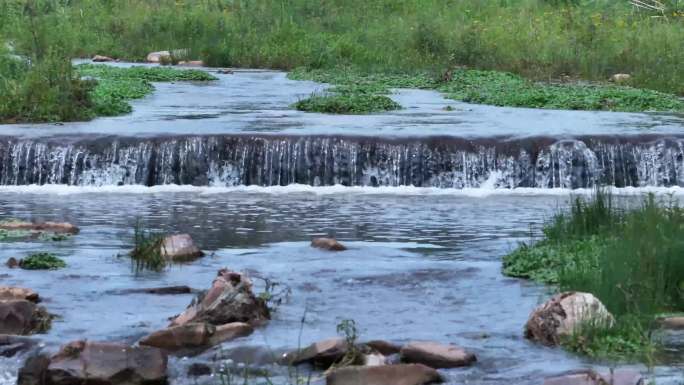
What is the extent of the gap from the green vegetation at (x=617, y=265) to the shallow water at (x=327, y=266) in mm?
246

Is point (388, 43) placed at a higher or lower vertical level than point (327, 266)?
higher

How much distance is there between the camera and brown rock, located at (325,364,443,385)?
7.76 m

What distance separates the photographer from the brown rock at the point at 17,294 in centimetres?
995

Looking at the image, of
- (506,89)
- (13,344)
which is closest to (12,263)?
(13,344)

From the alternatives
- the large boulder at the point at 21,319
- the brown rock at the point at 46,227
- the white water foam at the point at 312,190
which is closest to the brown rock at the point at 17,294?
the large boulder at the point at 21,319

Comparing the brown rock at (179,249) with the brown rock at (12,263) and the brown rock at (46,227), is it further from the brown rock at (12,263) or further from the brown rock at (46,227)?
the brown rock at (46,227)

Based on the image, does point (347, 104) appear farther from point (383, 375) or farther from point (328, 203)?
point (383, 375)

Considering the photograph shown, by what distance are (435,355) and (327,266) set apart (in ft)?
11.5

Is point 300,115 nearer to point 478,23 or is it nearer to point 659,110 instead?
point 659,110

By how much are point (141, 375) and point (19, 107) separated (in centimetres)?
1314

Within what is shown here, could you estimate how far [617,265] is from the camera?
9703mm

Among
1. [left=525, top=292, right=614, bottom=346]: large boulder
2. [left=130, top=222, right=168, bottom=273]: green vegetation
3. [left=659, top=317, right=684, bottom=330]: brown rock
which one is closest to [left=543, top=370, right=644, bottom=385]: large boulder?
[left=525, top=292, right=614, bottom=346]: large boulder

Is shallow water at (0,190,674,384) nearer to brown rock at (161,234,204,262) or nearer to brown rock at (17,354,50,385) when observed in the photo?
brown rock at (161,234,204,262)

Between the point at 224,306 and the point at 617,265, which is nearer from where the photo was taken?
the point at 224,306
